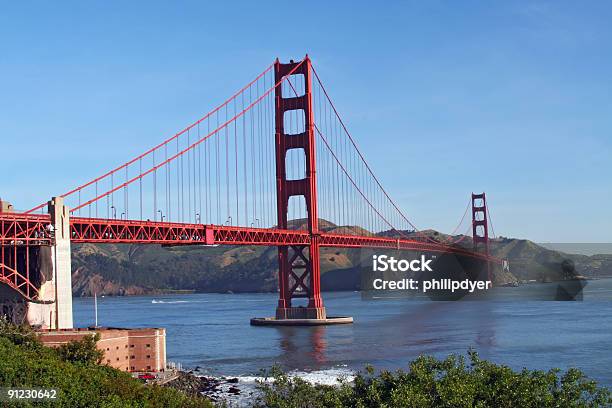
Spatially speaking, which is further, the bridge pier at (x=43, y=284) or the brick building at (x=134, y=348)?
the bridge pier at (x=43, y=284)

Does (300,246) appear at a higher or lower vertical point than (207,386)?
higher

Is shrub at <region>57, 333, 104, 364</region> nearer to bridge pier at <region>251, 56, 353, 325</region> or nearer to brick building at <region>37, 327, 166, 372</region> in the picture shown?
brick building at <region>37, 327, 166, 372</region>

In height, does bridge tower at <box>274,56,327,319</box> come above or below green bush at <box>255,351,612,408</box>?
above

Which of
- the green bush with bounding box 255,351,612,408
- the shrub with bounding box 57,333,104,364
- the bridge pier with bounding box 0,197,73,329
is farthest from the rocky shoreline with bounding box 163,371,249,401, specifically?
the green bush with bounding box 255,351,612,408

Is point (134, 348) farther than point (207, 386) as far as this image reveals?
Yes

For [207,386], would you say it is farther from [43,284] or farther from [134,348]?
[43,284]

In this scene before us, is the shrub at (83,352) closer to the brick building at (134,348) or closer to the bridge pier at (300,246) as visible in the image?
the brick building at (134,348)

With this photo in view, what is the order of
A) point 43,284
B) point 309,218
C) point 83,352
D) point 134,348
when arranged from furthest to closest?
1. point 309,218
2. point 43,284
3. point 134,348
4. point 83,352

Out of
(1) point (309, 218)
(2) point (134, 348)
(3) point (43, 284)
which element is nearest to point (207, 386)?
(2) point (134, 348)

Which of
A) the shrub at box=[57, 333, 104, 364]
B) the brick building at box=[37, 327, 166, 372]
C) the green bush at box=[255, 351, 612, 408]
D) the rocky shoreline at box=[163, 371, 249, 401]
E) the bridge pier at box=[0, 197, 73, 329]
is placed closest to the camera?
the green bush at box=[255, 351, 612, 408]

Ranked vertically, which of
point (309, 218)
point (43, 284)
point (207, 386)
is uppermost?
point (309, 218)

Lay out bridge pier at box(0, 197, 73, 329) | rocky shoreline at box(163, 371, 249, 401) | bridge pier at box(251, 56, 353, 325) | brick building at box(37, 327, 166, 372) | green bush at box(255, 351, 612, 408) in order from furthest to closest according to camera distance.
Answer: bridge pier at box(251, 56, 353, 325) → bridge pier at box(0, 197, 73, 329) → brick building at box(37, 327, 166, 372) → rocky shoreline at box(163, 371, 249, 401) → green bush at box(255, 351, 612, 408)

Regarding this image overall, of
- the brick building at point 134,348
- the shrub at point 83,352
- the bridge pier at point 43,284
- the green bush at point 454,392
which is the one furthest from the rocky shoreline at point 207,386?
the green bush at point 454,392

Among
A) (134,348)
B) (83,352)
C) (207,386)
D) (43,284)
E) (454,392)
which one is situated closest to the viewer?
(454,392)
